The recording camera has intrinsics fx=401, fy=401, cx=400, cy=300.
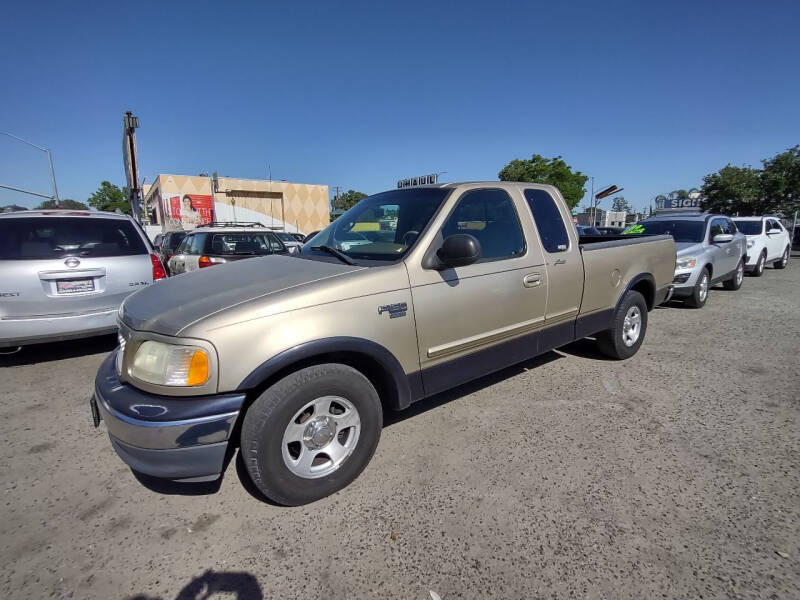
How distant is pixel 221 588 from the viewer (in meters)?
1.84

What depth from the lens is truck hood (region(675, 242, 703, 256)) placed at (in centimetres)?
722

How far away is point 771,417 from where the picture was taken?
10.8ft

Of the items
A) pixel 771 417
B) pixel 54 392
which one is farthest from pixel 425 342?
pixel 54 392

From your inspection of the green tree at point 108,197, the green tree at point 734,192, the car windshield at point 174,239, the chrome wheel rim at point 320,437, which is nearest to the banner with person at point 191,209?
the car windshield at point 174,239

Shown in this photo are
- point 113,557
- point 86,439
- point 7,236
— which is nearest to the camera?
point 113,557

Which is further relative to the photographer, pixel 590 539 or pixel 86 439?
pixel 86 439

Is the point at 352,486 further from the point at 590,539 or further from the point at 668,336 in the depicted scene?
the point at 668,336

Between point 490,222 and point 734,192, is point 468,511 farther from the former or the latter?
point 734,192

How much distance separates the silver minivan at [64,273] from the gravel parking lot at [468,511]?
724 millimetres

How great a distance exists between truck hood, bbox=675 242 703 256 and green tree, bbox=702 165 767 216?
27.4m

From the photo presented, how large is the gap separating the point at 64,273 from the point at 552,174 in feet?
136

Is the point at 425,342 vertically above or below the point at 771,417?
above

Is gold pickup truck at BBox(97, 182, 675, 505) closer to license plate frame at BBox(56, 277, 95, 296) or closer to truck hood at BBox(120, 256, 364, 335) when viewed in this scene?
truck hood at BBox(120, 256, 364, 335)

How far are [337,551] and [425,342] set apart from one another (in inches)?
50.6
